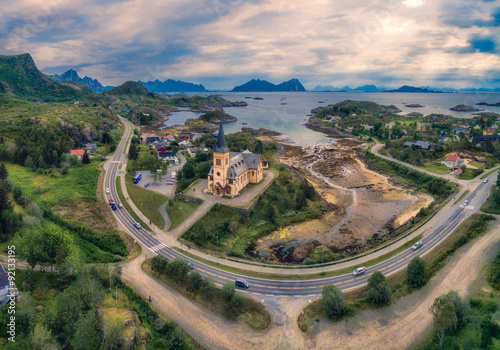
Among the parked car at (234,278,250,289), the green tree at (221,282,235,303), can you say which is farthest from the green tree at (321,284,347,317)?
the green tree at (221,282,235,303)

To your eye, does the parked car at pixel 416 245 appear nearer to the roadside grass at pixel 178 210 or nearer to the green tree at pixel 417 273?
the green tree at pixel 417 273

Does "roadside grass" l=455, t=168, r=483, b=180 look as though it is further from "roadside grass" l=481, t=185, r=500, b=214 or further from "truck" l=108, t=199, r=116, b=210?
"truck" l=108, t=199, r=116, b=210

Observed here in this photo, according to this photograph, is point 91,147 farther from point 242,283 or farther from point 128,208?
point 242,283

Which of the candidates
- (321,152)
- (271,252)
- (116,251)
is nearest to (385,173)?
(321,152)

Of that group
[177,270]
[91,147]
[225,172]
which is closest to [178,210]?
[225,172]

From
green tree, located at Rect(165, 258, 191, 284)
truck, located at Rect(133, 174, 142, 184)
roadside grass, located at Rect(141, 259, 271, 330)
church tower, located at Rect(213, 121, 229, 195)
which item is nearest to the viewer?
roadside grass, located at Rect(141, 259, 271, 330)

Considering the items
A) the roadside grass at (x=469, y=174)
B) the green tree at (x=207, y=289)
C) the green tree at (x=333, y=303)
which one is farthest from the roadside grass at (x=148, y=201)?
the roadside grass at (x=469, y=174)
